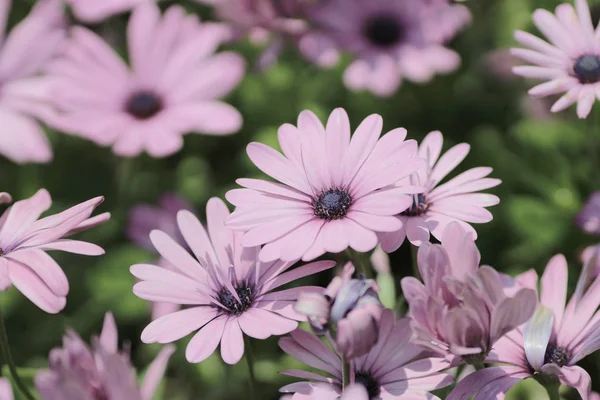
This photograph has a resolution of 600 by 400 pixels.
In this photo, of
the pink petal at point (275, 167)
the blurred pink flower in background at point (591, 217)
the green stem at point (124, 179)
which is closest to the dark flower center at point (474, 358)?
the pink petal at point (275, 167)

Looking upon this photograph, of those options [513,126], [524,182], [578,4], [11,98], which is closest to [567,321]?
[578,4]

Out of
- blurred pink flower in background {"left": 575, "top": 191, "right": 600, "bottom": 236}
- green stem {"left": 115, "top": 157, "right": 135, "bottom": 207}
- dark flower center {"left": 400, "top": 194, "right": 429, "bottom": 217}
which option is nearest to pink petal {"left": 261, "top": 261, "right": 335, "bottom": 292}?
dark flower center {"left": 400, "top": 194, "right": 429, "bottom": 217}

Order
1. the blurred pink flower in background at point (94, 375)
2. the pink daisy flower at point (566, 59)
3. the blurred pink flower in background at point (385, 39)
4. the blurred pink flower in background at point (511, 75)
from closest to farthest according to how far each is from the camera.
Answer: the blurred pink flower in background at point (94, 375), the pink daisy flower at point (566, 59), the blurred pink flower in background at point (385, 39), the blurred pink flower in background at point (511, 75)

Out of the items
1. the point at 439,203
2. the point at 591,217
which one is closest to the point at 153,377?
the point at 439,203

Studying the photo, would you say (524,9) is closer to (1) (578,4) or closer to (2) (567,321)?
(1) (578,4)

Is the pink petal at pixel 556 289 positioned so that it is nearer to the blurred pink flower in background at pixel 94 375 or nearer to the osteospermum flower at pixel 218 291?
the osteospermum flower at pixel 218 291

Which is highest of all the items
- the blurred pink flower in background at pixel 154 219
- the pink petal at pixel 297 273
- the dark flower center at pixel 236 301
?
the pink petal at pixel 297 273
